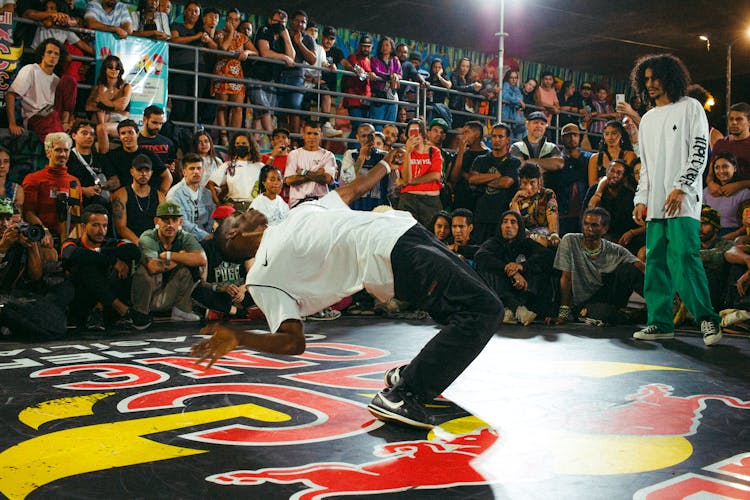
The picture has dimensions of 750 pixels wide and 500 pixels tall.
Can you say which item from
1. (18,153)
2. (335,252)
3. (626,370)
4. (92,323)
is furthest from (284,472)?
(18,153)

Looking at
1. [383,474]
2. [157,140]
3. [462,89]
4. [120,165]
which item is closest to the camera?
[383,474]

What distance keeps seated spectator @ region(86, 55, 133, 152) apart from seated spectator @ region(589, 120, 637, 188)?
518 centimetres

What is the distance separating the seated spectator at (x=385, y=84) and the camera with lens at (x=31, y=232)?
5.38 metres

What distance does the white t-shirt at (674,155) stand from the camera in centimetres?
490

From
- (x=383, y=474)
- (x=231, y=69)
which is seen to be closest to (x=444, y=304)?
(x=383, y=474)

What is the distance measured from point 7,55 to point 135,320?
3.18m

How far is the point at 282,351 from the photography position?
9.05 feet

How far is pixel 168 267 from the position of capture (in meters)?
6.40

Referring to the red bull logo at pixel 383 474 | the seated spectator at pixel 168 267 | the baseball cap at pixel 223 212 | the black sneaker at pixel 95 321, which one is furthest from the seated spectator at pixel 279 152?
the red bull logo at pixel 383 474

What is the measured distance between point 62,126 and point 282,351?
5607 millimetres

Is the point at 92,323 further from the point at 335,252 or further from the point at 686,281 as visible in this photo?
the point at 686,281

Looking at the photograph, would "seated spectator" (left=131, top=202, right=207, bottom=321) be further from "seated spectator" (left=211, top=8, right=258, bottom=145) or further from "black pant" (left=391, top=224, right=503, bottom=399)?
"black pant" (left=391, top=224, right=503, bottom=399)

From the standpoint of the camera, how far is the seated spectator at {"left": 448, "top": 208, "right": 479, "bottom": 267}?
718cm

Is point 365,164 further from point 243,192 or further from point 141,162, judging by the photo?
point 141,162
